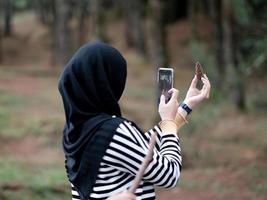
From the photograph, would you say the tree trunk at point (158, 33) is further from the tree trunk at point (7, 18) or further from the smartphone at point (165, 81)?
the tree trunk at point (7, 18)

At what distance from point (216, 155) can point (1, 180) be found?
4478 millimetres

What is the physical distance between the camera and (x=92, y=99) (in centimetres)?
241

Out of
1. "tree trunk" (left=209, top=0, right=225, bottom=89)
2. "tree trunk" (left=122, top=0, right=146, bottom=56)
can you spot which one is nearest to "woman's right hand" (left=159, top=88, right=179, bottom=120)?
"tree trunk" (left=209, top=0, right=225, bottom=89)

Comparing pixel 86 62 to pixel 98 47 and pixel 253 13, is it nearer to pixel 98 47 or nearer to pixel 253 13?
pixel 98 47

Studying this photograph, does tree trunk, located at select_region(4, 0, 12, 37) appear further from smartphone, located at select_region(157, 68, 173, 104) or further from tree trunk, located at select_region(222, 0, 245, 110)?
smartphone, located at select_region(157, 68, 173, 104)

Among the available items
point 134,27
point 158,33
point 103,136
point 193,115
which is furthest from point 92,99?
point 134,27

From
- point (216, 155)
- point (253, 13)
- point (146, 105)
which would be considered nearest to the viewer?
point (253, 13)

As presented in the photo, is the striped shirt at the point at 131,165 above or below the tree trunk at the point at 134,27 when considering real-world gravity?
below

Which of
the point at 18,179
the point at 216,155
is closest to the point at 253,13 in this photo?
the point at 216,155

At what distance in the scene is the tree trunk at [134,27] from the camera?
26719mm

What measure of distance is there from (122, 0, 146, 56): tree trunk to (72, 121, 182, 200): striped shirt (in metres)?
23.8

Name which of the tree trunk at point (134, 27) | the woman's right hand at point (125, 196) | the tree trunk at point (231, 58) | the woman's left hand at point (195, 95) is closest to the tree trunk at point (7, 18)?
the tree trunk at point (134, 27)

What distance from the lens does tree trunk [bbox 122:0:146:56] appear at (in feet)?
87.7

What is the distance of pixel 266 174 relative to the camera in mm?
8336
